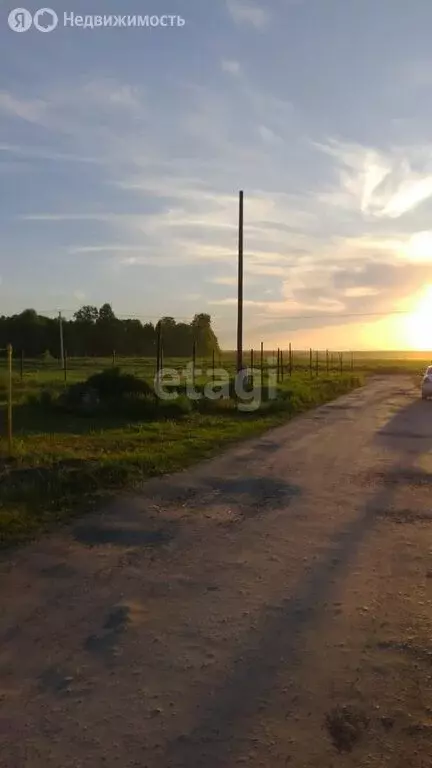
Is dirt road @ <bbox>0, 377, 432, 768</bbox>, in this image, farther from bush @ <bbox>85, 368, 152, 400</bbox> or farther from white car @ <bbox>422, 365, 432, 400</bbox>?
white car @ <bbox>422, 365, 432, 400</bbox>

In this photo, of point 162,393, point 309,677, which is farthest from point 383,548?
point 162,393

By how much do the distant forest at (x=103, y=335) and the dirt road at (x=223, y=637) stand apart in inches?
2940

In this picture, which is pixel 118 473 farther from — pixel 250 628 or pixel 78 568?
pixel 250 628

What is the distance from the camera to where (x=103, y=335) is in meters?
88.3

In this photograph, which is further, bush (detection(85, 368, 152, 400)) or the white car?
the white car

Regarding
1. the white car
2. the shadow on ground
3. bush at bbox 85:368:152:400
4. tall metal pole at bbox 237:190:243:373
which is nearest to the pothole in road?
the shadow on ground

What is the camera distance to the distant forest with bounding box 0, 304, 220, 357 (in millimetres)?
83188

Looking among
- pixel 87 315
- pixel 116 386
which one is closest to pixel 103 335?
pixel 87 315

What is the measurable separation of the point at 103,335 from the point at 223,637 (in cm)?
8462

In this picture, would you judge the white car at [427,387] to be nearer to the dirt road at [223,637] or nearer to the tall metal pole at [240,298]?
the tall metal pole at [240,298]

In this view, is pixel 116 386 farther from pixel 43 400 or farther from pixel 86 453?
pixel 86 453

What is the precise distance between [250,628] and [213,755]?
167 cm

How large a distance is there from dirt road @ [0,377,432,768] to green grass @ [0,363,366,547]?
75cm

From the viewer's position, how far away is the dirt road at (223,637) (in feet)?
11.9
